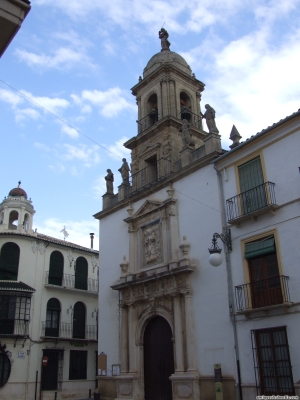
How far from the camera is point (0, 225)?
28172 millimetres

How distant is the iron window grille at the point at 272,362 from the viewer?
42.2 feet

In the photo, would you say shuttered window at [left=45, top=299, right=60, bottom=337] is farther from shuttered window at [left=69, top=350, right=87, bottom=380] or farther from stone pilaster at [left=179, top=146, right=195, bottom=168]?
stone pilaster at [left=179, top=146, right=195, bottom=168]

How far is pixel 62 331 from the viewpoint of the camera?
26828 millimetres

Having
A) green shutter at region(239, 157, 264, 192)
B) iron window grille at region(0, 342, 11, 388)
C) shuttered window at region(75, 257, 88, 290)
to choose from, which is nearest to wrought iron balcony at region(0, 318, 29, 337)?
iron window grille at region(0, 342, 11, 388)

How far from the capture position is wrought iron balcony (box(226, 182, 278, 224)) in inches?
577

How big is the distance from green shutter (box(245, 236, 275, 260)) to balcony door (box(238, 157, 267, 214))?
120cm

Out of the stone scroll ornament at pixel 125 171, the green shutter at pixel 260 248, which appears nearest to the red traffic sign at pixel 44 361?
the stone scroll ornament at pixel 125 171

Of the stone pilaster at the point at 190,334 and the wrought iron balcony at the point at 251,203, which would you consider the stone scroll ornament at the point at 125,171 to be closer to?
the wrought iron balcony at the point at 251,203

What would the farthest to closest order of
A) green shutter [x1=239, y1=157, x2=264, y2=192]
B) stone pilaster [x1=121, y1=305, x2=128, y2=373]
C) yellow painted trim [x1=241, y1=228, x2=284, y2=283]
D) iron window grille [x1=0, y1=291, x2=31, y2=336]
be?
iron window grille [x1=0, y1=291, x2=31, y2=336] < stone pilaster [x1=121, y1=305, x2=128, y2=373] < green shutter [x1=239, y1=157, x2=264, y2=192] < yellow painted trim [x1=241, y1=228, x2=284, y2=283]

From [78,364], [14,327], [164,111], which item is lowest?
[78,364]

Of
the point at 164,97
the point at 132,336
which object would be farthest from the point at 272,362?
the point at 164,97

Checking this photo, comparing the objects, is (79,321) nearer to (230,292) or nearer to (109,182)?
(109,182)

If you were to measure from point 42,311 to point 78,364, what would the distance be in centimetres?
433

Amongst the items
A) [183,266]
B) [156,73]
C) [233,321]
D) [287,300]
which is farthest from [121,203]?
[287,300]
